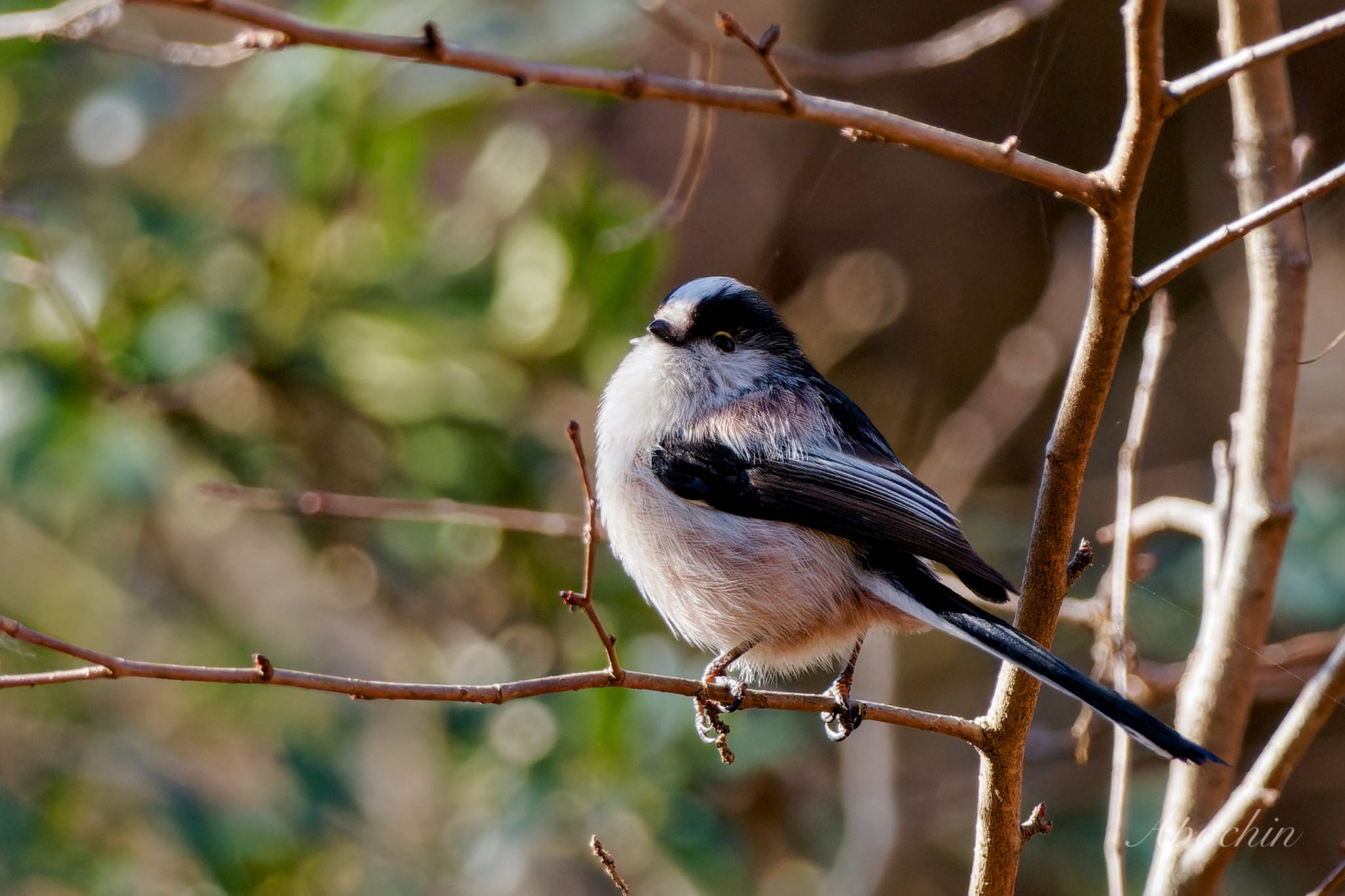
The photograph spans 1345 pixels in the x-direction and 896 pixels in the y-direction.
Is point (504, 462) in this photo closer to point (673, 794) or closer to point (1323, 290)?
point (673, 794)

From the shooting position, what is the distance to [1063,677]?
1689 millimetres

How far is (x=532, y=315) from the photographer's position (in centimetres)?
349

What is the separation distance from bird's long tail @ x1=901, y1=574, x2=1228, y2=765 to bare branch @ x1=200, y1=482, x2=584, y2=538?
3.72 feet

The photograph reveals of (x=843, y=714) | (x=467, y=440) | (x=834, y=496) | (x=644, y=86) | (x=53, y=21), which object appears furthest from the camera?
(x=467, y=440)

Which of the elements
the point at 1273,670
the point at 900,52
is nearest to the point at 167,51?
the point at 900,52

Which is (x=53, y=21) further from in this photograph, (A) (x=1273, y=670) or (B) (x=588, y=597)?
(A) (x=1273, y=670)

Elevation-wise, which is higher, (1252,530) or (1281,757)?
(1252,530)

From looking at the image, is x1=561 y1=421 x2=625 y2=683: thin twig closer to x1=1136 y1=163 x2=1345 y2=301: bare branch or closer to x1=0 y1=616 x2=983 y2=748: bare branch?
x1=0 y1=616 x2=983 y2=748: bare branch

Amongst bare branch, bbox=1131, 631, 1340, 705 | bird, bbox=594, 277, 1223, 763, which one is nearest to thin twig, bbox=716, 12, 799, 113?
bird, bbox=594, 277, 1223, 763

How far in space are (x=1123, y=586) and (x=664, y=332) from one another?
1058 millimetres

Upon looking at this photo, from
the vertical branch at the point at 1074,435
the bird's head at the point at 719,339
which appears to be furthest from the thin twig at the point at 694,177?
the vertical branch at the point at 1074,435

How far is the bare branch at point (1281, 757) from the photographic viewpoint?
188 cm

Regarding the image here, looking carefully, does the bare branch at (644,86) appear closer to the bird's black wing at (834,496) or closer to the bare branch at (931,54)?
the bird's black wing at (834,496)

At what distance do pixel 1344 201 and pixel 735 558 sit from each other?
203 centimetres
